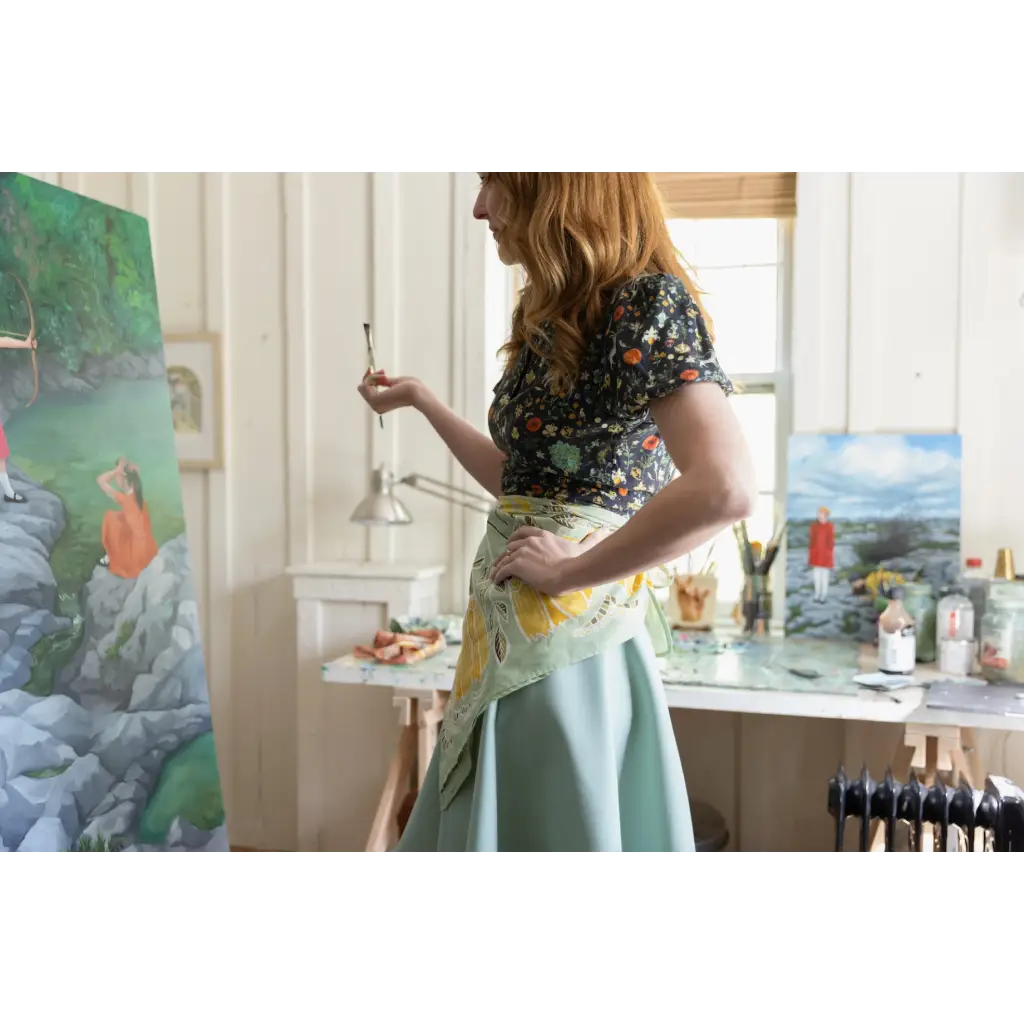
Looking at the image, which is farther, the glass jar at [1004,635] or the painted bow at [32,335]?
the glass jar at [1004,635]

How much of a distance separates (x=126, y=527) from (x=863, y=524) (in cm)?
183

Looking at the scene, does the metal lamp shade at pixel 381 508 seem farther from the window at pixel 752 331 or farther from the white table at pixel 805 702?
the window at pixel 752 331

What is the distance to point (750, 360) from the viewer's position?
2762mm

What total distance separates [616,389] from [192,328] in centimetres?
233

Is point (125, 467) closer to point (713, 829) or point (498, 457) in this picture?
point (498, 457)

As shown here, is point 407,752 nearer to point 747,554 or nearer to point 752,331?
point 747,554

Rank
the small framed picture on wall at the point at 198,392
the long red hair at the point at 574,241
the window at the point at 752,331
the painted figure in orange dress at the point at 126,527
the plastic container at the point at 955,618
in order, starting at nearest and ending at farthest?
1. the long red hair at the point at 574,241
2. the painted figure in orange dress at the point at 126,527
3. the plastic container at the point at 955,618
4. the window at the point at 752,331
5. the small framed picture on wall at the point at 198,392

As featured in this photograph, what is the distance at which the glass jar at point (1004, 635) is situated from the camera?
6.93 feet

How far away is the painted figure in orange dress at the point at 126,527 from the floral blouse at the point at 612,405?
0.89 metres

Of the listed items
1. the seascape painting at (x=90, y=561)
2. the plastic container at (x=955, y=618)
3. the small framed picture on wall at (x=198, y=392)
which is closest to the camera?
the seascape painting at (x=90, y=561)

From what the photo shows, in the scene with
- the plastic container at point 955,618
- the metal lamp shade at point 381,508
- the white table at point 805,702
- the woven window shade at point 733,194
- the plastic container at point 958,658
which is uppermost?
the woven window shade at point 733,194

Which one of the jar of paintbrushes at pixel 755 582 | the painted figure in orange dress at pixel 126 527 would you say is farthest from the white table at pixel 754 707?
the painted figure in orange dress at pixel 126 527

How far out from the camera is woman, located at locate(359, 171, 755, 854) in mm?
907
